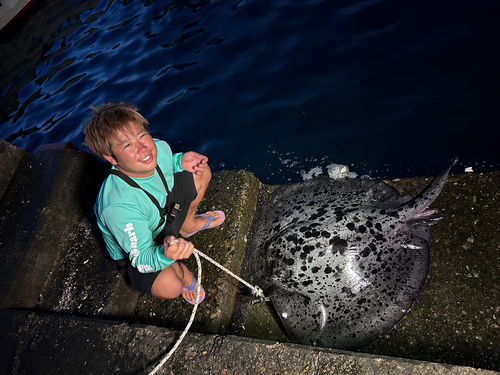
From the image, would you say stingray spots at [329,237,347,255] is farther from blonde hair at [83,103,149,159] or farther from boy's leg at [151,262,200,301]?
blonde hair at [83,103,149,159]

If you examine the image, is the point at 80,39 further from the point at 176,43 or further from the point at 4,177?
the point at 4,177

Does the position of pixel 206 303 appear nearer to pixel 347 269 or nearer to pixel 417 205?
pixel 347 269

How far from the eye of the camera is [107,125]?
2.46m

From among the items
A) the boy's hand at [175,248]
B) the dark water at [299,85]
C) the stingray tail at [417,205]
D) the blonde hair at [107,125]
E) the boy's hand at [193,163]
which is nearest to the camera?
the boy's hand at [175,248]

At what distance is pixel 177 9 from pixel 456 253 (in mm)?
8097

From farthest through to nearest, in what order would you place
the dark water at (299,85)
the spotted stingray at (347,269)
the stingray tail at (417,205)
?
the dark water at (299,85)
the stingray tail at (417,205)
the spotted stingray at (347,269)

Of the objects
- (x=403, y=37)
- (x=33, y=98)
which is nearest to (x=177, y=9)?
(x=33, y=98)

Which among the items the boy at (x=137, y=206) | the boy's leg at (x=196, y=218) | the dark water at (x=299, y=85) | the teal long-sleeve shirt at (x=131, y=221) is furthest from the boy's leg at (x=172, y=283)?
the dark water at (x=299, y=85)

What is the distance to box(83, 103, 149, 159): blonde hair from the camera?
97.0 inches

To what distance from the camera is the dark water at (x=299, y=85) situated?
4.38 m

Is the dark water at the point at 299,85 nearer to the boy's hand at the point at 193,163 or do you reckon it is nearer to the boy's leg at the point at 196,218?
the boy's leg at the point at 196,218

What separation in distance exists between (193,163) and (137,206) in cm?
84

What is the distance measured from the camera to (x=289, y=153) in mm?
4867

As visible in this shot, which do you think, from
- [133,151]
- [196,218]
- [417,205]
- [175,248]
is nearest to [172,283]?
[175,248]
